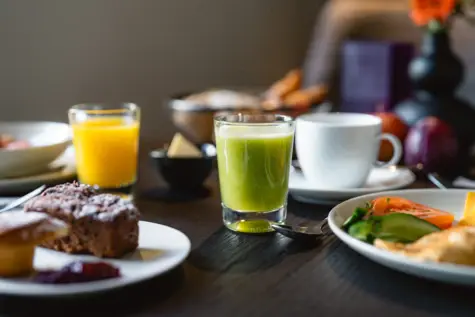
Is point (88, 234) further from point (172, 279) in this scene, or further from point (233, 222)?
point (233, 222)

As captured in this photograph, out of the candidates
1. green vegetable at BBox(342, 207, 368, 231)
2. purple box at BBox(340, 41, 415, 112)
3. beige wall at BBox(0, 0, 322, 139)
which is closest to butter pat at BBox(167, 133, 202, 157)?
green vegetable at BBox(342, 207, 368, 231)

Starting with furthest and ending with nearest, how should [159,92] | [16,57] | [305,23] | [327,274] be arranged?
[305,23] < [159,92] < [16,57] < [327,274]

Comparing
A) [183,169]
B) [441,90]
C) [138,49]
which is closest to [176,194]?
[183,169]

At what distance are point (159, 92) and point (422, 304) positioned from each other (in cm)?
270

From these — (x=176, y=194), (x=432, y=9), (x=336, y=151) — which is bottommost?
(x=176, y=194)

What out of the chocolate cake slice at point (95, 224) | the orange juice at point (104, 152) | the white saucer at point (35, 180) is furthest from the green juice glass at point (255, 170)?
the white saucer at point (35, 180)

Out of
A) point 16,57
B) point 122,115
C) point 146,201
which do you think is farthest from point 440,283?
point 16,57

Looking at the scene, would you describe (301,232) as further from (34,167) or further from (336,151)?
(34,167)

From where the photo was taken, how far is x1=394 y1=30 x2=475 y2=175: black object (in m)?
1.92

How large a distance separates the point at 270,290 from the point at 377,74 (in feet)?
6.64

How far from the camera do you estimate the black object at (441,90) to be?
192 cm

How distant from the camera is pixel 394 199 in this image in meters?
1.10

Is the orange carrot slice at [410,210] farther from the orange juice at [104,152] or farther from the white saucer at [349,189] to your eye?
the orange juice at [104,152]

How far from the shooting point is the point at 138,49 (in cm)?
327
